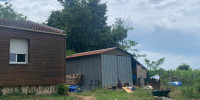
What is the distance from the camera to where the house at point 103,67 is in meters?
20.5

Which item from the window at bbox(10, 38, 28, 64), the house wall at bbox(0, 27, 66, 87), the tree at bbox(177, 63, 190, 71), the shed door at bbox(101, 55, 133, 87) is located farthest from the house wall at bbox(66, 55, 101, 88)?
the tree at bbox(177, 63, 190, 71)

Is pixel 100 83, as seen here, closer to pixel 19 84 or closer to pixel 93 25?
pixel 19 84

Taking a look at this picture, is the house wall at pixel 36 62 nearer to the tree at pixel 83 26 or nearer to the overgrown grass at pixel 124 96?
the overgrown grass at pixel 124 96

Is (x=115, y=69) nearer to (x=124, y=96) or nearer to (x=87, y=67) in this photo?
(x=87, y=67)

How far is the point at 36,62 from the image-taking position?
1486 centimetres

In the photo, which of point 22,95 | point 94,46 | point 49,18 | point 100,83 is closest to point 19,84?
point 22,95

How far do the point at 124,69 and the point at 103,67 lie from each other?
3091 mm

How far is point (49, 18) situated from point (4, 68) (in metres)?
27.9

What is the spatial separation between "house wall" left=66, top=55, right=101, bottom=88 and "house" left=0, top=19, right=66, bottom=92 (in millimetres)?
4876

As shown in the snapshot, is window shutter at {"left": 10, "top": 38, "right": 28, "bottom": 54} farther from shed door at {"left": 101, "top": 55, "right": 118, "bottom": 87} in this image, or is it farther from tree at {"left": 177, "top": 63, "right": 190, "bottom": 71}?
tree at {"left": 177, "top": 63, "right": 190, "bottom": 71}

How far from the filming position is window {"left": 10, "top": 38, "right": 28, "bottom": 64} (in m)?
13.9

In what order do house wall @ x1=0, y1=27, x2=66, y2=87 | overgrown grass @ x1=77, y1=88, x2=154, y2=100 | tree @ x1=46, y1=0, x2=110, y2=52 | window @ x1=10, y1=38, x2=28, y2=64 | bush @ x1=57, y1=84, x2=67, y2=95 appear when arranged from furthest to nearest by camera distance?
1. tree @ x1=46, y1=0, x2=110, y2=52
2. bush @ x1=57, y1=84, x2=67, y2=95
3. window @ x1=10, y1=38, x2=28, y2=64
4. overgrown grass @ x1=77, y1=88, x2=154, y2=100
5. house wall @ x1=0, y1=27, x2=66, y2=87

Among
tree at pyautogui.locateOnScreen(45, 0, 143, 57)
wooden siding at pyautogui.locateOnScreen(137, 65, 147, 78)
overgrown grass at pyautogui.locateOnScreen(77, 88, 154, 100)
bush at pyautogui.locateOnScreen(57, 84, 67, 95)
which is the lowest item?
overgrown grass at pyautogui.locateOnScreen(77, 88, 154, 100)

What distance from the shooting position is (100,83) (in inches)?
797
